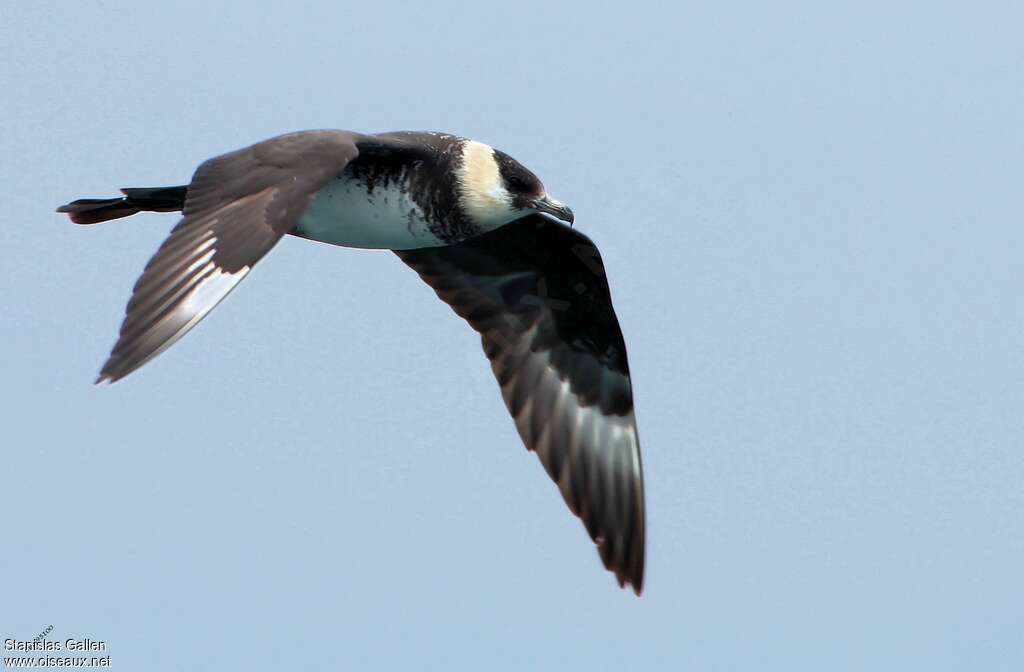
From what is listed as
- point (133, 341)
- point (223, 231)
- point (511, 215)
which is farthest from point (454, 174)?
point (133, 341)

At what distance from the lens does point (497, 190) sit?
7.48 metres

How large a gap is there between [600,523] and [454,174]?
209 centimetres

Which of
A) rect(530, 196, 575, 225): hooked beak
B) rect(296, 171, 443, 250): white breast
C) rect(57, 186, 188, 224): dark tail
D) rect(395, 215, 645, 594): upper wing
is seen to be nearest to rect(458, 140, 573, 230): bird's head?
Result: rect(530, 196, 575, 225): hooked beak

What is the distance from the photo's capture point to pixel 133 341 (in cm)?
588

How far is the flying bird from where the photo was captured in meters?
6.18

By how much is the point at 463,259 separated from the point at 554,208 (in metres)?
1.11

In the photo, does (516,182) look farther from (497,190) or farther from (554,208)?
(554,208)

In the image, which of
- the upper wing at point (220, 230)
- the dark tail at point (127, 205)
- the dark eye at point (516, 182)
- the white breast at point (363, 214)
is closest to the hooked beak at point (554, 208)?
the dark eye at point (516, 182)

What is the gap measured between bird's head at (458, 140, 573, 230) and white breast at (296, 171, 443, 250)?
0.26 metres

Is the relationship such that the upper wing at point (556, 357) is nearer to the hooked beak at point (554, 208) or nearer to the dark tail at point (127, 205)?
the hooked beak at point (554, 208)

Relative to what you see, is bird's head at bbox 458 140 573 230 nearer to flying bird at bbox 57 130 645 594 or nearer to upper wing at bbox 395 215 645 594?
flying bird at bbox 57 130 645 594

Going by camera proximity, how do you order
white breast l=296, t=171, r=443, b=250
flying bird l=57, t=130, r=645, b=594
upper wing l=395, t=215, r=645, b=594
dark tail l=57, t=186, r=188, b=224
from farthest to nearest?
1. upper wing l=395, t=215, r=645, b=594
2. dark tail l=57, t=186, r=188, b=224
3. white breast l=296, t=171, r=443, b=250
4. flying bird l=57, t=130, r=645, b=594

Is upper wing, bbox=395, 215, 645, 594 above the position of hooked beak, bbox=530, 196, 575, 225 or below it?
below

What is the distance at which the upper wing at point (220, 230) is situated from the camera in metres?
5.93
